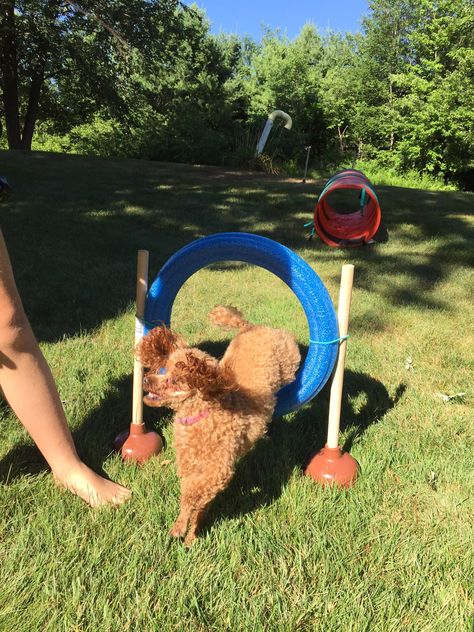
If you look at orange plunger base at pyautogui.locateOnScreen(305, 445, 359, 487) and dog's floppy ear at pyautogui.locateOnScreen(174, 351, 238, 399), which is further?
orange plunger base at pyautogui.locateOnScreen(305, 445, 359, 487)

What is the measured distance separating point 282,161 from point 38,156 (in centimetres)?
962

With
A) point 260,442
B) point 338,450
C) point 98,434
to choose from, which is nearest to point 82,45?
point 98,434

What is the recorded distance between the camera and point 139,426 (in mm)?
2541

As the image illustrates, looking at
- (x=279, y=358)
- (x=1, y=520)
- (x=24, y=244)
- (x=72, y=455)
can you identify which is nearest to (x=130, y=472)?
(x=72, y=455)

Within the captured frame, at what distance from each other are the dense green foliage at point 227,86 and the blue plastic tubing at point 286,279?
15.9m

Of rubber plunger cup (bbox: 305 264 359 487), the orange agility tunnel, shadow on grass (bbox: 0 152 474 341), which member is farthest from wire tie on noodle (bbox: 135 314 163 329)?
the orange agility tunnel

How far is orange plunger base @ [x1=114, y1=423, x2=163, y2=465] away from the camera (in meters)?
2.47

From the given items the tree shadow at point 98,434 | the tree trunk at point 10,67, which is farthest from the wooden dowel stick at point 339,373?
the tree trunk at point 10,67

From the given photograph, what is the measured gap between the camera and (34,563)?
1.85m

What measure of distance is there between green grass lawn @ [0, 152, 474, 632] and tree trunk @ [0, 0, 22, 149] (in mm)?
13593

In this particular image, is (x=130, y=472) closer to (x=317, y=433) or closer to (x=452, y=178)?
(x=317, y=433)

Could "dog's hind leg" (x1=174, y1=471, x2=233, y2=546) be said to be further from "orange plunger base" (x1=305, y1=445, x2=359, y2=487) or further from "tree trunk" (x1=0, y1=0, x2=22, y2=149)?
"tree trunk" (x1=0, y1=0, x2=22, y2=149)

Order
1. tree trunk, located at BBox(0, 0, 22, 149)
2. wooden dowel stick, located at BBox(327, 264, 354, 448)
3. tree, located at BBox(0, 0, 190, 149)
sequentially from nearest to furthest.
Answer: wooden dowel stick, located at BBox(327, 264, 354, 448)
tree trunk, located at BBox(0, 0, 22, 149)
tree, located at BBox(0, 0, 190, 149)

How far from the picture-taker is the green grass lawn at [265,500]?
173cm
